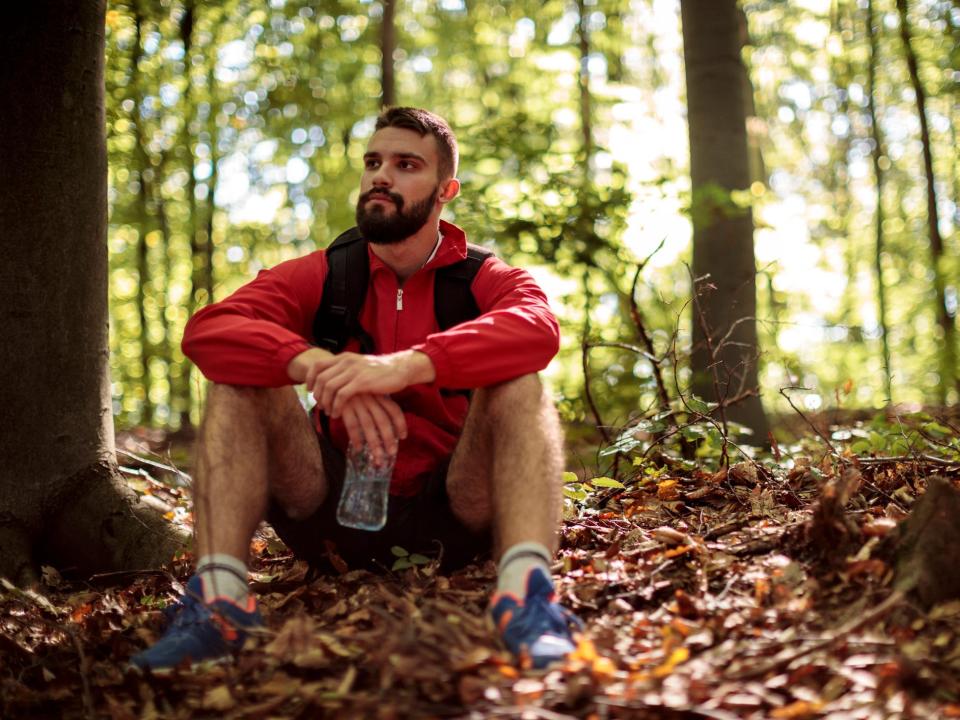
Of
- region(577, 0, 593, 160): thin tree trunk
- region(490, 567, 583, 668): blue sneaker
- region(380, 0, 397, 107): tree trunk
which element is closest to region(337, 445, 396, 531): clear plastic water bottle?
region(490, 567, 583, 668): blue sneaker

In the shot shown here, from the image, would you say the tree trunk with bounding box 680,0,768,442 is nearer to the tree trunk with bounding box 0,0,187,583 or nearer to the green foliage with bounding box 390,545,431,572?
the green foliage with bounding box 390,545,431,572

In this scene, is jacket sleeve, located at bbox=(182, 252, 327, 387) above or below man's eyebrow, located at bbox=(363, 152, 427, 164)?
below

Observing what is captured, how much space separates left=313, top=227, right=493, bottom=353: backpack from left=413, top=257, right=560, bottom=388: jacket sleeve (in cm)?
39

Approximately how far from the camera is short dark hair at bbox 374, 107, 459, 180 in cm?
354

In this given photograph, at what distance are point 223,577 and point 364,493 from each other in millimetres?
636

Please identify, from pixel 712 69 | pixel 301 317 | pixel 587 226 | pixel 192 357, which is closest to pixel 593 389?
pixel 587 226

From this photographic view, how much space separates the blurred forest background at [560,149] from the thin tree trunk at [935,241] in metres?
0.04

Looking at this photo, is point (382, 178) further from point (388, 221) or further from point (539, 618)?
point (539, 618)

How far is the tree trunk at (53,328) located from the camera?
3.61 metres

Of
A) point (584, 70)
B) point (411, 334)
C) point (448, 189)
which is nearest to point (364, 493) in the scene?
point (411, 334)

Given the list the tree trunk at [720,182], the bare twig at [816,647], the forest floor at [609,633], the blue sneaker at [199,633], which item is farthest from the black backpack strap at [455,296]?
the tree trunk at [720,182]

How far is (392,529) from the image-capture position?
10.3 ft

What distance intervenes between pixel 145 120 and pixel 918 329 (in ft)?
69.0

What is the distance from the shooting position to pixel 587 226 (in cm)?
616
